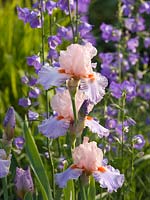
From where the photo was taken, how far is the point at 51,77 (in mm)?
2203

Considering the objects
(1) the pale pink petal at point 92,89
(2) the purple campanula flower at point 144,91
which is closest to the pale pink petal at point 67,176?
(1) the pale pink petal at point 92,89

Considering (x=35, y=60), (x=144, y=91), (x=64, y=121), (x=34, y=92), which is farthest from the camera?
(x=144, y=91)

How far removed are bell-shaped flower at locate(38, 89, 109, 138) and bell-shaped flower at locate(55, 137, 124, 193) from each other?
0.07 metres

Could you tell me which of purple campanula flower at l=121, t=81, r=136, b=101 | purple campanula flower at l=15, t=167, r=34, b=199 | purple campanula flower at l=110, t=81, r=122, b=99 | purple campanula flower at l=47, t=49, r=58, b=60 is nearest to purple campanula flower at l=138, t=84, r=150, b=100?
purple campanula flower at l=121, t=81, r=136, b=101

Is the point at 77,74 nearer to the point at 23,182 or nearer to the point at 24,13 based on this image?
the point at 23,182

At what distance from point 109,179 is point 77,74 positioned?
0.38m

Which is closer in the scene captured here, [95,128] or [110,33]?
[95,128]

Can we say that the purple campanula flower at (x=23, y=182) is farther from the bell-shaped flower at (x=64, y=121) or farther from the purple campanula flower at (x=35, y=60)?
the purple campanula flower at (x=35, y=60)

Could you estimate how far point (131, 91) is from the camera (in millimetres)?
3451

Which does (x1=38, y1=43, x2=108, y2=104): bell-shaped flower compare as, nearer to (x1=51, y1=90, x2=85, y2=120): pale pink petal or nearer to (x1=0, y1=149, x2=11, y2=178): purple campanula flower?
(x1=51, y1=90, x2=85, y2=120): pale pink petal

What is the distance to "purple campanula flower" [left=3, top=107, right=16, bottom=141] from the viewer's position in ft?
→ 7.60

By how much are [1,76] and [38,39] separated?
51 cm

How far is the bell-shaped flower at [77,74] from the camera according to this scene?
7.19 feet

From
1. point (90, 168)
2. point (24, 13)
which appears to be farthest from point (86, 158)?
point (24, 13)
